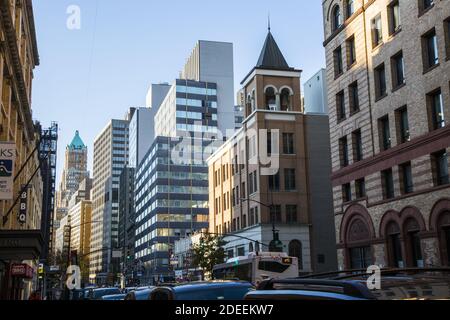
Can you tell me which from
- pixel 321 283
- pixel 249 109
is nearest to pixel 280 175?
pixel 249 109

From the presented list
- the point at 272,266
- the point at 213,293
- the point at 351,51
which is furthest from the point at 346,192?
the point at 213,293

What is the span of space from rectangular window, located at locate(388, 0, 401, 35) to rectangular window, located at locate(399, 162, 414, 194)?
9164 mm

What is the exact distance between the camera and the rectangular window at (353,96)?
146 ft

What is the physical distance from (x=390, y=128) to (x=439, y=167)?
5.56 metres

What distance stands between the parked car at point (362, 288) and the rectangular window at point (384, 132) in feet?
121

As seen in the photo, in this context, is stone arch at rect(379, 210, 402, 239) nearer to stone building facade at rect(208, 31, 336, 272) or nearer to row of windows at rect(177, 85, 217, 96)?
stone building facade at rect(208, 31, 336, 272)

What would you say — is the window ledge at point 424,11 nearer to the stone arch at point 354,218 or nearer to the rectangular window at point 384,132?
the rectangular window at point 384,132

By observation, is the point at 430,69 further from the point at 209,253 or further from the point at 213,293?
the point at 209,253

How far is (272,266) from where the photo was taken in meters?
39.9

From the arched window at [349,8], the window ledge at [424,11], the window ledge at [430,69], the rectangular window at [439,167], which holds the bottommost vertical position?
the rectangular window at [439,167]

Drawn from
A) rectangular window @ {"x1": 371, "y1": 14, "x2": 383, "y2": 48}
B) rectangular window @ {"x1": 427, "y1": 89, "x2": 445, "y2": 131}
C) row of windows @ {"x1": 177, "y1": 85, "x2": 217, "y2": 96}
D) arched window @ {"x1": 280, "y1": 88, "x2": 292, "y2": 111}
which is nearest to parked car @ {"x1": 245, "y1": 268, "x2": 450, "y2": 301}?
rectangular window @ {"x1": 427, "y1": 89, "x2": 445, "y2": 131}

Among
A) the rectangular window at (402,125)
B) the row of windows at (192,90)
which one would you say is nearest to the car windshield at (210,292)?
the rectangular window at (402,125)

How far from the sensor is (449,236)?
32719 millimetres
